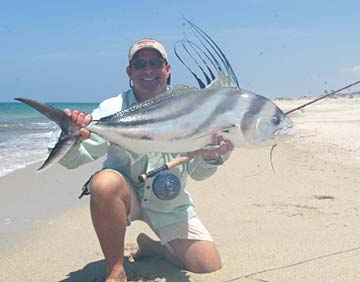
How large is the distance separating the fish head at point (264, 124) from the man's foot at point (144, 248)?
1488mm

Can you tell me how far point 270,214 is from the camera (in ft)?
17.7

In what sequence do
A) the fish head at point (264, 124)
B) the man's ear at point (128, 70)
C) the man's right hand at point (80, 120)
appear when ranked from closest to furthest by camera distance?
the man's right hand at point (80, 120) → the fish head at point (264, 124) → the man's ear at point (128, 70)

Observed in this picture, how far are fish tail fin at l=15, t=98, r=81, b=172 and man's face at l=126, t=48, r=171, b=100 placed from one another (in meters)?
0.99

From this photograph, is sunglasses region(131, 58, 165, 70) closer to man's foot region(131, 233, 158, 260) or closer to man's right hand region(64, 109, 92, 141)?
man's right hand region(64, 109, 92, 141)

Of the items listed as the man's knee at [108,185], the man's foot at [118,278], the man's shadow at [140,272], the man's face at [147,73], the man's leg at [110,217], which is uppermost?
the man's face at [147,73]

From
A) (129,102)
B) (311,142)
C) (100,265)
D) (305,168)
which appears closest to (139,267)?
(100,265)

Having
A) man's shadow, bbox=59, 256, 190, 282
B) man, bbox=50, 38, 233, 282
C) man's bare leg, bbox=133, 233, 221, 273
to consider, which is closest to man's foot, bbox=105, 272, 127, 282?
man's shadow, bbox=59, 256, 190, 282

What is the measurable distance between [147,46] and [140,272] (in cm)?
172

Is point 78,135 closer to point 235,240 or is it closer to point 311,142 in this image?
point 235,240

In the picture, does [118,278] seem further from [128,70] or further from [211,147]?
[128,70]

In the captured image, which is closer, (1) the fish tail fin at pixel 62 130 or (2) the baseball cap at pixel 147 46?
(1) the fish tail fin at pixel 62 130

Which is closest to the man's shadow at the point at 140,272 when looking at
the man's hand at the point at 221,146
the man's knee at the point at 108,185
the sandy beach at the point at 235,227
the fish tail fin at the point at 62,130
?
the sandy beach at the point at 235,227

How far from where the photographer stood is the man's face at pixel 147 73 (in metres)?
3.88

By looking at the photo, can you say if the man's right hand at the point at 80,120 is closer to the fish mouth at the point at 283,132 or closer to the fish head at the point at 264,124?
the fish head at the point at 264,124
